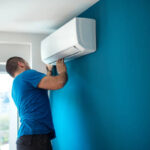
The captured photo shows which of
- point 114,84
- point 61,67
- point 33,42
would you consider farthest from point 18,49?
point 114,84

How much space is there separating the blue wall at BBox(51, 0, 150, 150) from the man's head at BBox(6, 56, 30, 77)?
0.46 m

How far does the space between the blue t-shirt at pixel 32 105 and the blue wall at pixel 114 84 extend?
1.05 ft

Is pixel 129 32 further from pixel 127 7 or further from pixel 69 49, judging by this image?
pixel 69 49

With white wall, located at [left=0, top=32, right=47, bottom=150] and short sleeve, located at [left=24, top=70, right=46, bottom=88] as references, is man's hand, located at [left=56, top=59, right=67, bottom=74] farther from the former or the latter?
white wall, located at [left=0, top=32, right=47, bottom=150]

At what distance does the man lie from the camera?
76.9 inches

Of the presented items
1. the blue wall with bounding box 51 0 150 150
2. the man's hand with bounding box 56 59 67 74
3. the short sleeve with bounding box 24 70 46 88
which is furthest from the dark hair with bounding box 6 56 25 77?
the blue wall with bounding box 51 0 150 150

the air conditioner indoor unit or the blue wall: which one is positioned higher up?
the air conditioner indoor unit

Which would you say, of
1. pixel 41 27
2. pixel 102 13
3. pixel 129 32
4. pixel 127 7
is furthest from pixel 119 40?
pixel 41 27

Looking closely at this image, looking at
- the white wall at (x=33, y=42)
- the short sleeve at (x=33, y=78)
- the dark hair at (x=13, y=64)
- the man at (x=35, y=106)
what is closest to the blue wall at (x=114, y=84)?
the man at (x=35, y=106)

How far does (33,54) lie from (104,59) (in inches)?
48.9

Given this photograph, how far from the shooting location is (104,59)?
1791 mm

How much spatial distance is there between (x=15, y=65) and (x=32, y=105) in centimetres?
42

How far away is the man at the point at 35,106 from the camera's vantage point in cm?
195

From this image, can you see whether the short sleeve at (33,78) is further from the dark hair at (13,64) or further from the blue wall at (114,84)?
the blue wall at (114,84)
